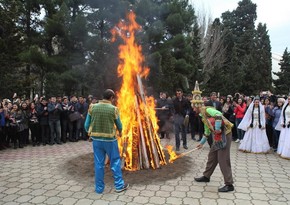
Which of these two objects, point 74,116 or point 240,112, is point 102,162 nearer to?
point 74,116

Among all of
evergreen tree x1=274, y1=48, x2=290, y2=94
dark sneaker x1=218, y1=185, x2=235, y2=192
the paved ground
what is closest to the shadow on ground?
the paved ground

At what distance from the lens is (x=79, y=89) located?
18406mm

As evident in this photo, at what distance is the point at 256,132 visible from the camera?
970cm

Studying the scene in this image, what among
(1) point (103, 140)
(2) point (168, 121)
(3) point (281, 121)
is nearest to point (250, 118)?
(3) point (281, 121)

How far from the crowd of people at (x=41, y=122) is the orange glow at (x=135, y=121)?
4.16 metres

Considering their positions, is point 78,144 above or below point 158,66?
below

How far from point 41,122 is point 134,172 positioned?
18.5ft

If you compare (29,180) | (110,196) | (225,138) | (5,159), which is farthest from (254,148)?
(5,159)

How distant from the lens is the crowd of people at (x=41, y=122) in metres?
10.4

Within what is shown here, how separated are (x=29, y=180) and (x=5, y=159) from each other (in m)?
2.67

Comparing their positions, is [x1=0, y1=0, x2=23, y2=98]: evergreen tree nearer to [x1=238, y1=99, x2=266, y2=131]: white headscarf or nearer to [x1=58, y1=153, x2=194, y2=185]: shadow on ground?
[x1=58, y1=153, x2=194, y2=185]: shadow on ground

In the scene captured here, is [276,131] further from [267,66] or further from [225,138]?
[267,66]

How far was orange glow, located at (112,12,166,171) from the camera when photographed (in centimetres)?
716

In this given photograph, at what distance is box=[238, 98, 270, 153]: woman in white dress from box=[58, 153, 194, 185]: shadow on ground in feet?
8.96
